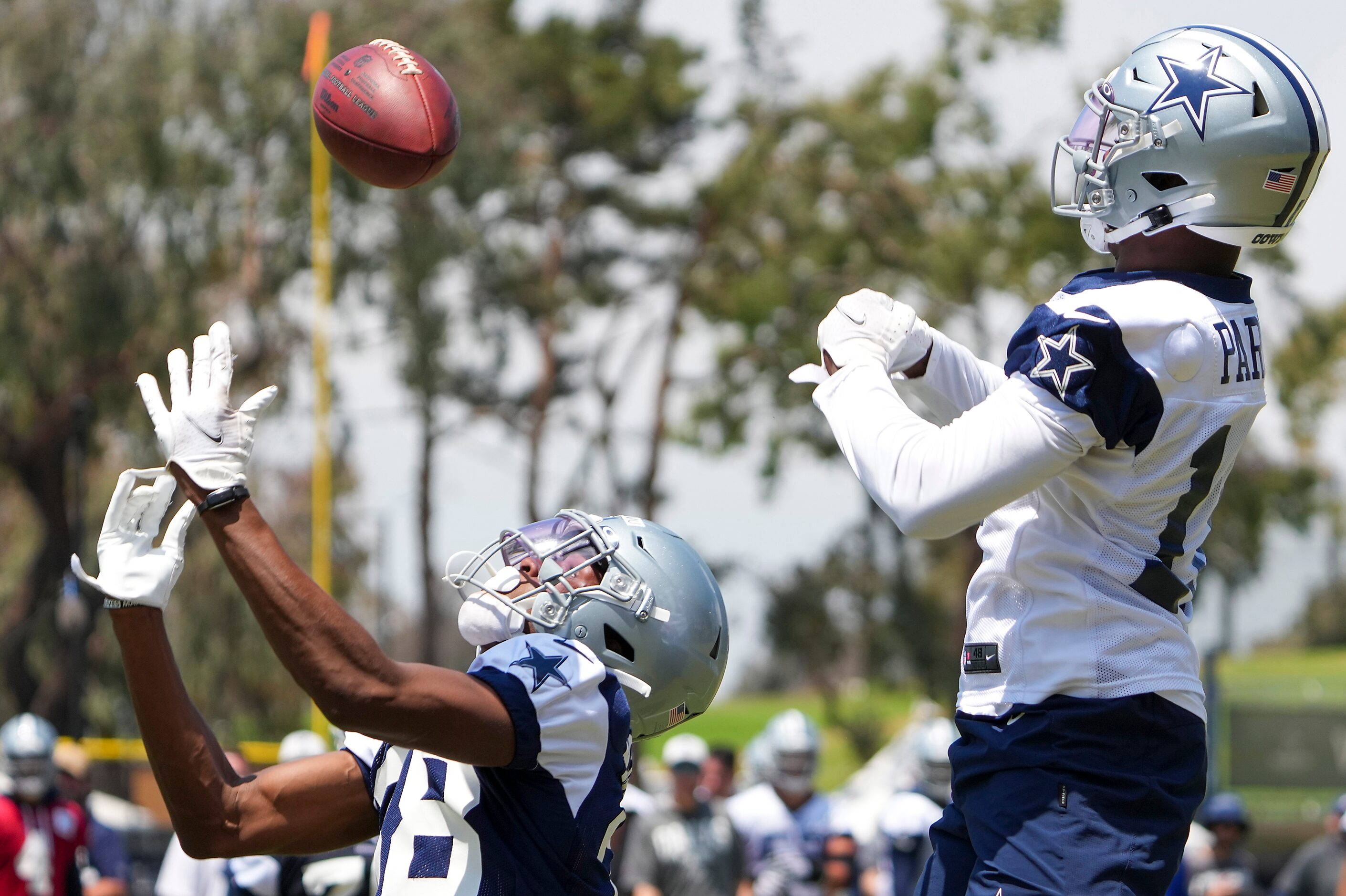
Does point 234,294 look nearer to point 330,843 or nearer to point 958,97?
point 958,97

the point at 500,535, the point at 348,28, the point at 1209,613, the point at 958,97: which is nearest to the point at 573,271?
the point at 348,28

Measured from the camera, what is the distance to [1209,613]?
2050cm

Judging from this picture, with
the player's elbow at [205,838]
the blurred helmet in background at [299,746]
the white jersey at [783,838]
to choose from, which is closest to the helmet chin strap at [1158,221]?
the player's elbow at [205,838]

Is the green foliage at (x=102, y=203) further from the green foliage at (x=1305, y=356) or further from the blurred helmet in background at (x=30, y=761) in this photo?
the green foliage at (x=1305, y=356)

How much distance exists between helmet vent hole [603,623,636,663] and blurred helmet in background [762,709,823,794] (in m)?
6.83

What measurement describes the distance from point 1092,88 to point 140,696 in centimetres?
191

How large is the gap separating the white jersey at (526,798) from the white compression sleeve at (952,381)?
878 millimetres

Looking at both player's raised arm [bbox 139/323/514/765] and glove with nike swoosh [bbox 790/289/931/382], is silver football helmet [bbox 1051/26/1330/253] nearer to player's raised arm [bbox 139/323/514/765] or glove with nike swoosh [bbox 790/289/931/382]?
glove with nike swoosh [bbox 790/289/931/382]

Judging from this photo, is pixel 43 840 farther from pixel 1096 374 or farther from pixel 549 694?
pixel 1096 374

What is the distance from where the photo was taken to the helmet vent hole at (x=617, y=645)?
2861 mm

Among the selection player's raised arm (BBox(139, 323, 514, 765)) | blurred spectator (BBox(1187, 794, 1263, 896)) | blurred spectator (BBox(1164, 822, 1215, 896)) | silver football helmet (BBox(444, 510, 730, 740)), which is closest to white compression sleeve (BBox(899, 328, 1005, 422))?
silver football helmet (BBox(444, 510, 730, 740))

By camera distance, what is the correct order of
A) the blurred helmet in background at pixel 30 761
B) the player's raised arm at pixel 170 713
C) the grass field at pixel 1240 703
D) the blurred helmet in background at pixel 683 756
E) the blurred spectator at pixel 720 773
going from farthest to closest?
the grass field at pixel 1240 703, the blurred spectator at pixel 720 773, the blurred helmet in background at pixel 683 756, the blurred helmet in background at pixel 30 761, the player's raised arm at pixel 170 713

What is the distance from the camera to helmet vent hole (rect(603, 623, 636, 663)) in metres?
2.86

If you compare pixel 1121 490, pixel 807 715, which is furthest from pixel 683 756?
pixel 807 715
